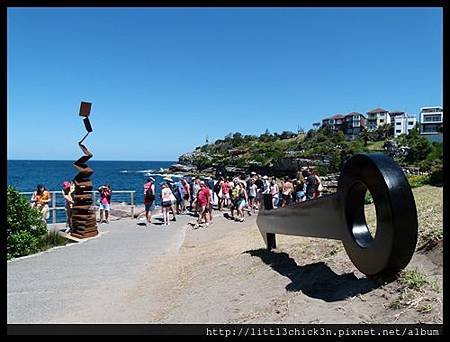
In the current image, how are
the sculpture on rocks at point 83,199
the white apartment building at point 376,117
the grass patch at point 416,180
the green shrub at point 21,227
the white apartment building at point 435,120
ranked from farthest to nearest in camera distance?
the white apartment building at point 376,117 < the grass patch at point 416,180 < the sculpture on rocks at point 83,199 < the green shrub at point 21,227 < the white apartment building at point 435,120

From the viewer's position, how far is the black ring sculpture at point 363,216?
10.9 ft

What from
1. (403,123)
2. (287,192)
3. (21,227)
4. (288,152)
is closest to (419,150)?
(287,192)

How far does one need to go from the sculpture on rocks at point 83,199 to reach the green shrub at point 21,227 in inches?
87.0

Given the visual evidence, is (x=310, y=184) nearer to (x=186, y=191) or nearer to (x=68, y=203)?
(x=186, y=191)

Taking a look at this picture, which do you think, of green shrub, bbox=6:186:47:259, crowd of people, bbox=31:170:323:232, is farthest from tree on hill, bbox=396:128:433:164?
green shrub, bbox=6:186:47:259

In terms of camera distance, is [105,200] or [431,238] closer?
[431,238]

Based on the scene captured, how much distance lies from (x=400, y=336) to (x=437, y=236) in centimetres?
207

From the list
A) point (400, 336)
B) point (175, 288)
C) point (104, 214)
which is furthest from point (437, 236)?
point (104, 214)

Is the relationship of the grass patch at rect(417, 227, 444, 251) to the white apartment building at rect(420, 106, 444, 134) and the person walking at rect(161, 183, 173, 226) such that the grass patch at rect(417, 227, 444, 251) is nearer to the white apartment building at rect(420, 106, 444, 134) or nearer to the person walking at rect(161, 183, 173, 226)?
the white apartment building at rect(420, 106, 444, 134)

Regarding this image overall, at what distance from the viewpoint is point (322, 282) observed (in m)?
4.53

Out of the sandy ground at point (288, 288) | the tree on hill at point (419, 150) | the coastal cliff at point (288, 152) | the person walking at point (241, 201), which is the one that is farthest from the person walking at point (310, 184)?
the coastal cliff at point (288, 152)

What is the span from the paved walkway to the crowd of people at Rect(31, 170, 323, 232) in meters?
2.22

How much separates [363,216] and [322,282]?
923 mm

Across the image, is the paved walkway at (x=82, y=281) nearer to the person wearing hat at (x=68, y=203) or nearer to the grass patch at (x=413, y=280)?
the person wearing hat at (x=68, y=203)
